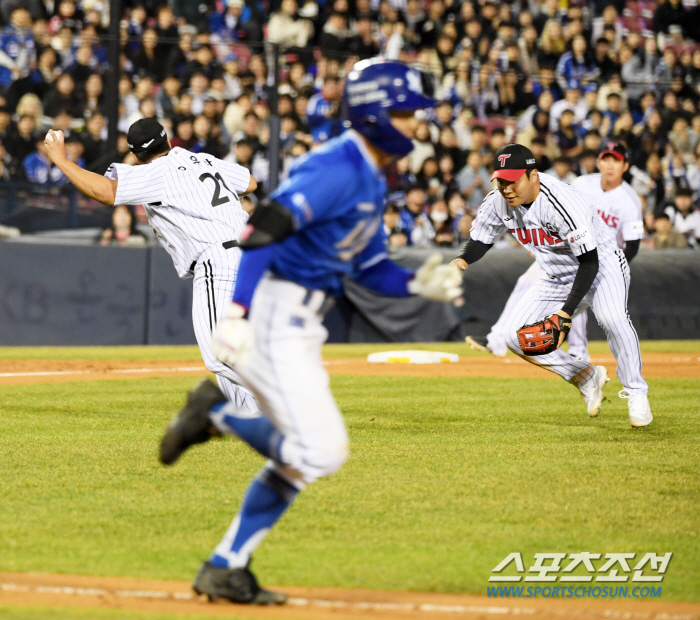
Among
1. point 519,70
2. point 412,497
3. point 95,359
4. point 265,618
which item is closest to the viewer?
point 265,618

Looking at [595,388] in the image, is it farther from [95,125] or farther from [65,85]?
[65,85]

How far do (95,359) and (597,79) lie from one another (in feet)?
38.8

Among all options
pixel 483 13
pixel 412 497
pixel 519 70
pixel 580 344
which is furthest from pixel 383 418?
pixel 483 13

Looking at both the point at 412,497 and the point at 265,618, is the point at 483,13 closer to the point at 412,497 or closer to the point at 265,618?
the point at 412,497

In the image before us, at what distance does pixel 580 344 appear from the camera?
473 inches

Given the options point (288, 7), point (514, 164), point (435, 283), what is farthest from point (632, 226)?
point (288, 7)

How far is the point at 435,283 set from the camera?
4.41 metres

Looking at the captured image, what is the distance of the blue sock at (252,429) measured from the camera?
4012mm

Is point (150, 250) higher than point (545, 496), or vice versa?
point (545, 496)

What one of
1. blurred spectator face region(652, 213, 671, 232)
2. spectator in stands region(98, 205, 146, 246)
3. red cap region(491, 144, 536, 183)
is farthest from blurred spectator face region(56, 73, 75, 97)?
blurred spectator face region(652, 213, 671, 232)

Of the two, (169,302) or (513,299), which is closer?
A: (513,299)

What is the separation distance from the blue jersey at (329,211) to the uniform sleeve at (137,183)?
2.92 meters

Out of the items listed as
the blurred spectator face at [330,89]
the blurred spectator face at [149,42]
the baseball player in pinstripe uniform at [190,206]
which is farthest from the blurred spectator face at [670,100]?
the baseball player in pinstripe uniform at [190,206]

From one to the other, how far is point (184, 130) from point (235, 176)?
849 centimetres
